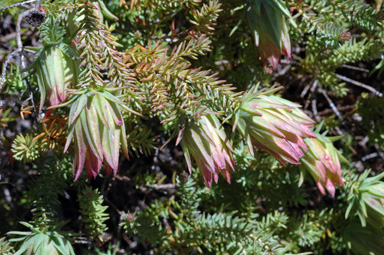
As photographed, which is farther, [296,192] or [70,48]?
[296,192]

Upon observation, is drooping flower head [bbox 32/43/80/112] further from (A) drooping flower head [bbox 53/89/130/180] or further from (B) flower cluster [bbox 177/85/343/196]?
(B) flower cluster [bbox 177/85/343/196]

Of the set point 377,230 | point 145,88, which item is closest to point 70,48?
point 145,88

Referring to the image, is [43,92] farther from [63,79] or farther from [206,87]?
[206,87]

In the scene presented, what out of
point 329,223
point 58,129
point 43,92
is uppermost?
point 43,92

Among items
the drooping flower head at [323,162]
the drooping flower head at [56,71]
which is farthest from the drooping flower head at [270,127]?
the drooping flower head at [56,71]

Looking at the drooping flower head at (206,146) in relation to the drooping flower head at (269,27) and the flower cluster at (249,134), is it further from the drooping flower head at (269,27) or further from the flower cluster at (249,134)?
the drooping flower head at (269,27)

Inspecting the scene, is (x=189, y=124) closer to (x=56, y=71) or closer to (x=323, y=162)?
(x=56, y=71)

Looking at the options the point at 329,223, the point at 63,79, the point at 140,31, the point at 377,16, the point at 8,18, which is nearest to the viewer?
the point at 63,79

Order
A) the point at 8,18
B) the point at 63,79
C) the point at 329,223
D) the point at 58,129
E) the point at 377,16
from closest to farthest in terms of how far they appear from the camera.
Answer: the point at 63,79
the point at 58,129
the point at 377,16
the point at 329,223
the point at 8,18
